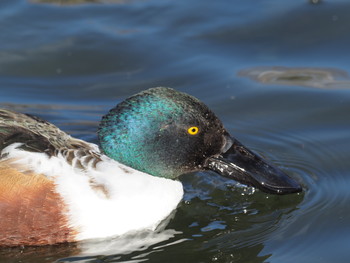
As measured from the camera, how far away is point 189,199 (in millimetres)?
6125

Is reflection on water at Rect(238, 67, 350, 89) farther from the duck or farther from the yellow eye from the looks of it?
the yellow eye

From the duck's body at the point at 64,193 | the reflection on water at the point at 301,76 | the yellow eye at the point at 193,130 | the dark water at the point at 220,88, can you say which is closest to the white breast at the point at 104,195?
the duck's body at the point at 64,193

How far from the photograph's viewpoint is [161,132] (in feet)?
18.0

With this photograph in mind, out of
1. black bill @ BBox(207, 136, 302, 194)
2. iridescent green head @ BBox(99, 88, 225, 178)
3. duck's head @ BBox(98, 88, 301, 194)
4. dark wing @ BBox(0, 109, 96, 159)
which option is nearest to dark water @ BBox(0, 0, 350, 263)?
black bill @ BBox(207, 136, 302, 194)

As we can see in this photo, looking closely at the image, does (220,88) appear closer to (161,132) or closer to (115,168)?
(161,132)

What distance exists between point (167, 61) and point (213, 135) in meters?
2.87

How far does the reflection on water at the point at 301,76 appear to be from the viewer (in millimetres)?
7785

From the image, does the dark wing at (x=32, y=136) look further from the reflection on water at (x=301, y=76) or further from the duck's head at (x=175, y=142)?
the reflection on water at (x=301, y=76)

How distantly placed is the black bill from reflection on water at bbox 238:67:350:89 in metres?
2.21

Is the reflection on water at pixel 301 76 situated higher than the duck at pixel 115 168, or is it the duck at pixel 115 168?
the reflection on water at pixel 301 76

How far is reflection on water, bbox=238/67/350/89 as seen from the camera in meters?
7.79

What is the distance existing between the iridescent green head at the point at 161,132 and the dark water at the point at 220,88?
0.49 m

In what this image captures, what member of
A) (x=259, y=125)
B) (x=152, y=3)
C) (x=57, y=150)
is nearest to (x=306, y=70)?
(x=259, y=125)

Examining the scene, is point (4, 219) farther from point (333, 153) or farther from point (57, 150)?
point (333, 153)
